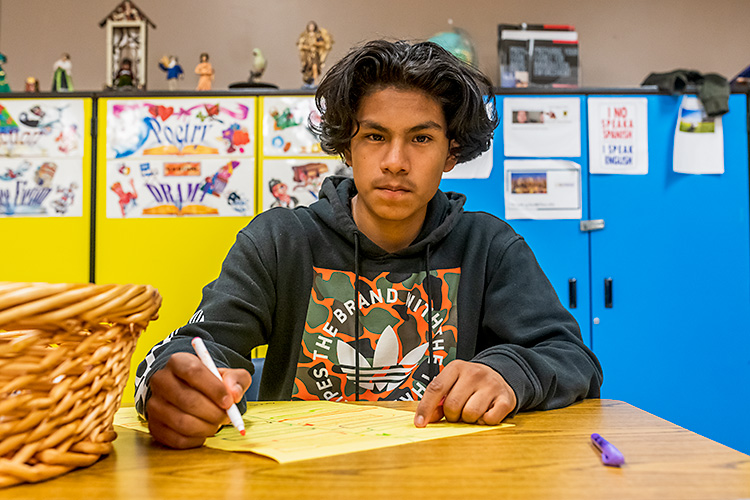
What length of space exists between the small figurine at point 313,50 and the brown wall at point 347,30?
1.34 feet

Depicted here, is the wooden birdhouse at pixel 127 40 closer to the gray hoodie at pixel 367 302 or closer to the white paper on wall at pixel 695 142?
the gray hoodie at pixel 367 302

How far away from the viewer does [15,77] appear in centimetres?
311

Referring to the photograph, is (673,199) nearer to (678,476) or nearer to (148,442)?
(678,476)

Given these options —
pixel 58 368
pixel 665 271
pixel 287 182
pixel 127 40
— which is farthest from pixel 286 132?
pixel 58 368

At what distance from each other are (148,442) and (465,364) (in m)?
0.39

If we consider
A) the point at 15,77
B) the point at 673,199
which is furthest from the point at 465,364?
the point at 15,77

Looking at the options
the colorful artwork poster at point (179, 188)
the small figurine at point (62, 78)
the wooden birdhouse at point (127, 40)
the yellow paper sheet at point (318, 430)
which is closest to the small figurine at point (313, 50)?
the colorful artwork poster at point (179, 188)

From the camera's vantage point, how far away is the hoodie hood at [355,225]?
119 centimetres

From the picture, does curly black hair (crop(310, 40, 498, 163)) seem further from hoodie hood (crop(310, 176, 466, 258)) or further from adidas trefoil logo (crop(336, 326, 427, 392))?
adidas trefoil logo (crop(336, 326, 427, 392))

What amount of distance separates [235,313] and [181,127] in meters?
1.77

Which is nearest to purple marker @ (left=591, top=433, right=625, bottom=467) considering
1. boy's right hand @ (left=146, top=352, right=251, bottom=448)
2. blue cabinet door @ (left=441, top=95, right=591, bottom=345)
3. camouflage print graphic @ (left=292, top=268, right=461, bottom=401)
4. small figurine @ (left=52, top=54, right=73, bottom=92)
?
boy's right hand @ (left=146, top=352, right=251, bottom=448)

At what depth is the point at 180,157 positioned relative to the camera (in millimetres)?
2553

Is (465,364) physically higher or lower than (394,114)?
lower

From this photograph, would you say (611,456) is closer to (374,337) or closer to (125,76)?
(374,337)
